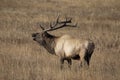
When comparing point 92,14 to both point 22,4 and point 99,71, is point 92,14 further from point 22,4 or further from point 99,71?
point 99,71

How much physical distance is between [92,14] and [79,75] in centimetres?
1725

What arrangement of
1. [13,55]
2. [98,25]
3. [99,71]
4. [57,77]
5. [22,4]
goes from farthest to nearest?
[22,4] < [98,25] < [13,55] < [99,71] < [57,77]

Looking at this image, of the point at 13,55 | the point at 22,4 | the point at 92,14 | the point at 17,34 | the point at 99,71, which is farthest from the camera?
the point at 22,4

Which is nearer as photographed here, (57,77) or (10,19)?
(57,77)

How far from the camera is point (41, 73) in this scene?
434 inches

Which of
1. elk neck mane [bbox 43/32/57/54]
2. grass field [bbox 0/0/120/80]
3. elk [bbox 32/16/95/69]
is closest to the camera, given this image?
grass field [bbox 0/0/120/80]

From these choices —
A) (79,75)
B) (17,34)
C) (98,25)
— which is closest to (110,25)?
(98,25)

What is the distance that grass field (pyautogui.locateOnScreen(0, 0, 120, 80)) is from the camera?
36.4ft

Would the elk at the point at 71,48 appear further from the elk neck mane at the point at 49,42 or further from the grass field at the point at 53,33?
the grass field at the point at 53,33

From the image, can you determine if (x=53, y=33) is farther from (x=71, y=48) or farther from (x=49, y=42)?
(x=71, y=48)

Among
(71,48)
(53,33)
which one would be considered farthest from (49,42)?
(53,33)

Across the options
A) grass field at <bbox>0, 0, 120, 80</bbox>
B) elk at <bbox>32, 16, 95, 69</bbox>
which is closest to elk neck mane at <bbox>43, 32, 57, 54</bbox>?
elk at <bbox>32, 16, 95, 69</bbox>

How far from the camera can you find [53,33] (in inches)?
779

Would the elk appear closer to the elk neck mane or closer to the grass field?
the elk neck mane
